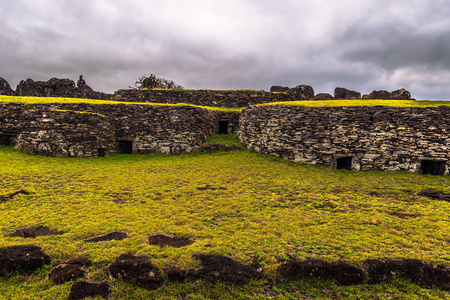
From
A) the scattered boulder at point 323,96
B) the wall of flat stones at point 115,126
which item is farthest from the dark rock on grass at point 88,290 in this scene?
the scattered boulder at point 323,96

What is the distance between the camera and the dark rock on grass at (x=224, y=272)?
15.1 ft

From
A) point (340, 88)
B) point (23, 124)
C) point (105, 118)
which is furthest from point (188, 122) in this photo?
point (340, 88)

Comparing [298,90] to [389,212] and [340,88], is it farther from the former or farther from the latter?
[389,212]

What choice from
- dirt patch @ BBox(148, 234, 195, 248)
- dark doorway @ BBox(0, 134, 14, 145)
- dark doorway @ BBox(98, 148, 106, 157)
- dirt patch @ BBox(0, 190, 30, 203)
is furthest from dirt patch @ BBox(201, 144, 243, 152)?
dark doorway @ BBox(0, 134, 14, 145)

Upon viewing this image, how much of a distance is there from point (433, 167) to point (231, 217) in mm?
13910

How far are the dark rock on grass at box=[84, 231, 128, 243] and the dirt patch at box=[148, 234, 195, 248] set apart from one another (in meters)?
0.78

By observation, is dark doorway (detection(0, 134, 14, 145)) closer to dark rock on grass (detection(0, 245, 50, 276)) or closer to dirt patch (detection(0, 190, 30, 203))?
dirt patch (detection(0, 190, 30, 203))

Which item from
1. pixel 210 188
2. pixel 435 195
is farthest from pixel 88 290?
pixel 435 195

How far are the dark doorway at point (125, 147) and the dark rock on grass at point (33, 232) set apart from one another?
1265 cm

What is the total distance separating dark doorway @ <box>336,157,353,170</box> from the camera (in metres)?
14.5

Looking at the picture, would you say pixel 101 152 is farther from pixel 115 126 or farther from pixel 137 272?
pixel 137 272

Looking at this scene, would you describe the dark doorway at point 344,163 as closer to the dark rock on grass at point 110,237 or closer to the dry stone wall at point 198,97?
the dark rock on grass at point 110,237

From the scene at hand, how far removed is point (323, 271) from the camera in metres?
4.81

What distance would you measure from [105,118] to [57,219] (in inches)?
462
